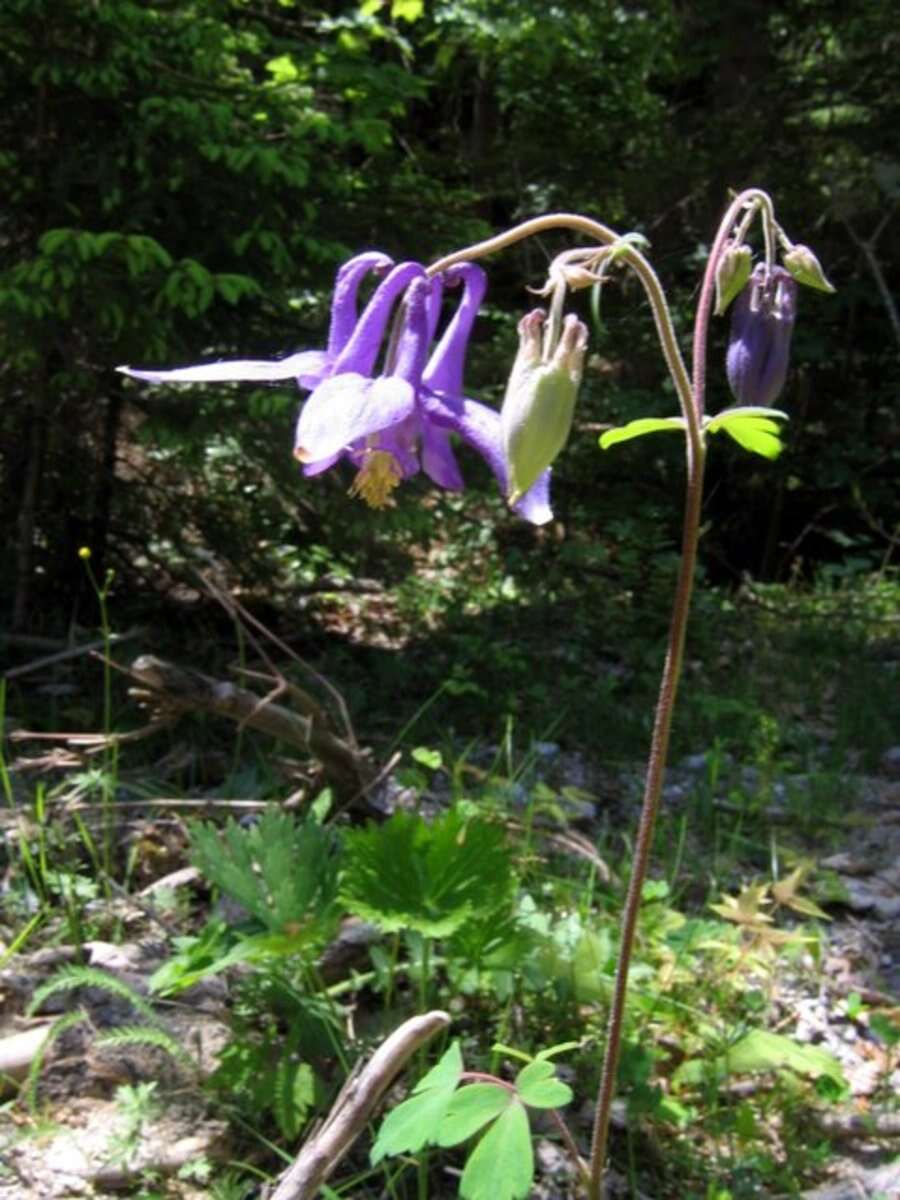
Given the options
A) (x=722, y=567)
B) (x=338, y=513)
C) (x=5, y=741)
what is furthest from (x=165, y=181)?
(x=722, y=567)

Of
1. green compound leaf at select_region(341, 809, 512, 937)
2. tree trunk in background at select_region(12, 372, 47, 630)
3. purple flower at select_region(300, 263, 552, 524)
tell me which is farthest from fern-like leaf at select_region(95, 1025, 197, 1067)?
tree trunk in background at select_region(12, 372, 47, 630)

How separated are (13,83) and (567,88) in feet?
11.7

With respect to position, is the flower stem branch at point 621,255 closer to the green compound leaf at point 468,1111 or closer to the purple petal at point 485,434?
the purple petal at point 485,434

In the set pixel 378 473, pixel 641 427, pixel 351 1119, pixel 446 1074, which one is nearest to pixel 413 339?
pixel 378 473

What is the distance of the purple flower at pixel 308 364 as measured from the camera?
59.5 inches

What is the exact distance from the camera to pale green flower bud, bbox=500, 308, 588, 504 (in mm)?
1430

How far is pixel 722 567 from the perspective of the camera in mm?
8445

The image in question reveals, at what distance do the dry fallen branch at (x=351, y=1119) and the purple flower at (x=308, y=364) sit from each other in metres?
1.02

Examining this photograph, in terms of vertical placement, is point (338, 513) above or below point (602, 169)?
below

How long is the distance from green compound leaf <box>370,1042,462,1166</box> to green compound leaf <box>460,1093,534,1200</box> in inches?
2.8

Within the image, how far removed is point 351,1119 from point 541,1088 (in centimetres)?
39

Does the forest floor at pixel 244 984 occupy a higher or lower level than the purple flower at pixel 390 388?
lower

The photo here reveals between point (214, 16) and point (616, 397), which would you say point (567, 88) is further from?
point (214, 16)

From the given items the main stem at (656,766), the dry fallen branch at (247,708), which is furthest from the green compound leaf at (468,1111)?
the dry fallen branch at (247,708)
